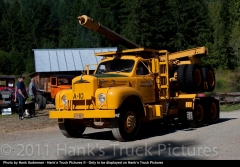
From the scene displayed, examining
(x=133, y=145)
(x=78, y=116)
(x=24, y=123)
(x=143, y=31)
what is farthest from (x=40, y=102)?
(x=143, y=31)

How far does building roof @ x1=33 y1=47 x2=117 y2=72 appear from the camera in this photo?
37.9m

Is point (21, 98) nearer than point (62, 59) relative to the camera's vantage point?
Yes

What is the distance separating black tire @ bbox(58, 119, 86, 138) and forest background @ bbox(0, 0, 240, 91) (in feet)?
143

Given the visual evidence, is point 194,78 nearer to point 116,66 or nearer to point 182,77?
point 182,77

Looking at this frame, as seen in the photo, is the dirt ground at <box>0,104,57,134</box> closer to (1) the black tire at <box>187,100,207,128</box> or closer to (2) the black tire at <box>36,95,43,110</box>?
(2) the black tire at <box>36,95,43,110</box>

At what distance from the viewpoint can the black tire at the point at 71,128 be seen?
11.9 m

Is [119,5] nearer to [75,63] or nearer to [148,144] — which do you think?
[75,63]

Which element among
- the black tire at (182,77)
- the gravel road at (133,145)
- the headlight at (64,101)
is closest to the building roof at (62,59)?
the gravel road at (133,145)

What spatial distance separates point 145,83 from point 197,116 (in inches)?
112

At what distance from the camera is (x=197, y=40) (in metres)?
66.9

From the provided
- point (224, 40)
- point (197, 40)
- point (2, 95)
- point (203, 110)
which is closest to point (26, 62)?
point (197, 40)

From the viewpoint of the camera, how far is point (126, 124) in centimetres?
1087

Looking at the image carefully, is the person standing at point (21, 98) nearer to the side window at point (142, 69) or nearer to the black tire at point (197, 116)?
the side window at point (142, 69)

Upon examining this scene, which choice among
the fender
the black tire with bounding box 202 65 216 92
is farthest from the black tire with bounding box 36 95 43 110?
the fender
